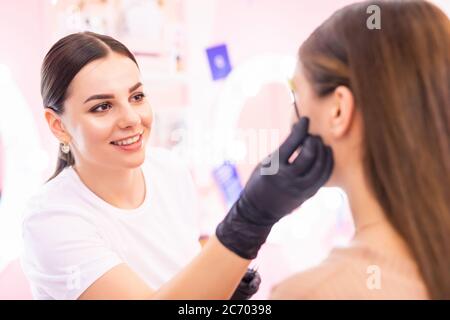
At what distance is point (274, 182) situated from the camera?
82cm

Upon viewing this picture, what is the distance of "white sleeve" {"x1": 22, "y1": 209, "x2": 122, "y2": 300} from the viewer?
3.22 ft

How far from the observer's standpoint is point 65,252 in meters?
1.00

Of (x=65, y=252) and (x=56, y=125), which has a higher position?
(x=56, y=125)

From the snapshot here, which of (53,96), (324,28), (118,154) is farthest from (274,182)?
(53,96)

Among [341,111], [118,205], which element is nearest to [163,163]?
[118,205]

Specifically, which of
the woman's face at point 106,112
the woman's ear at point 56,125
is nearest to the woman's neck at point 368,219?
the woman's face at point 106,112

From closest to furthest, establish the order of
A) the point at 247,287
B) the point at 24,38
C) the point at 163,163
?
the point at 247,287
the point at 163,163
the point at 24,38

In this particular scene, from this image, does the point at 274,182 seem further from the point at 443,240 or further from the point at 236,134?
the point at 236,134

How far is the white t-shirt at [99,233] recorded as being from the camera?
1000mm

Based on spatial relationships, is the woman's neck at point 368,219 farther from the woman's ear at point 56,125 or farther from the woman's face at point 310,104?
the woman's ear at point 56,125

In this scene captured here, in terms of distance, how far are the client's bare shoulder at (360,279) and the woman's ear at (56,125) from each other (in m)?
0.62

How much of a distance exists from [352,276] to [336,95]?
27cm

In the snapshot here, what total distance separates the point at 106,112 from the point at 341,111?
54 centimetres

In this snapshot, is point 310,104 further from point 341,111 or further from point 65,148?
point 65,148
